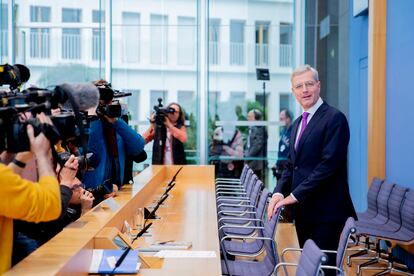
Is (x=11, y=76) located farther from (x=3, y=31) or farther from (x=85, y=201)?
(x=3, y=31)

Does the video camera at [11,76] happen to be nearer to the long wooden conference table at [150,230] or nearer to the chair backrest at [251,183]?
the long wooden conference table at [150,230]

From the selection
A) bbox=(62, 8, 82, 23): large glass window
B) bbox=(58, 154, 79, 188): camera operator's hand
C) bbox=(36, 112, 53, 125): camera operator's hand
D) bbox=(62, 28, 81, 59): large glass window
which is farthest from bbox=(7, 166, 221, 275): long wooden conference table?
bbox=(62, 8, 82, 23): large glass window

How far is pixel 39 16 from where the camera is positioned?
27.9 feet

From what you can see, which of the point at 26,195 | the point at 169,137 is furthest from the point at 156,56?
the point at 26,195

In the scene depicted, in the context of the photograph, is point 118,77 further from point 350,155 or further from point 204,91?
point 350,155

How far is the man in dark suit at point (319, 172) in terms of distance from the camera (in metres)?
3.49

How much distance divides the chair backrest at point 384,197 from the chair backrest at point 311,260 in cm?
326

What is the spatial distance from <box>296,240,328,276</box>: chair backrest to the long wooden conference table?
1.15 feet

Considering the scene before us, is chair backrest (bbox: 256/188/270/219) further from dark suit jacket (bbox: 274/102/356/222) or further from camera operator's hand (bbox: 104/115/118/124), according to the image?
camera operator's hand (bbox: 104/115/118/124)

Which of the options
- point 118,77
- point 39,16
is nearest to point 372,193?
point 118,77

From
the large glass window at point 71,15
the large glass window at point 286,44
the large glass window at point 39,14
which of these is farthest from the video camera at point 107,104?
the large glass window at point 39,14

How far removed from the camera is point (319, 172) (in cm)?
348

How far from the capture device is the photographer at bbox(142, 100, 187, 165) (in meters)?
7.11

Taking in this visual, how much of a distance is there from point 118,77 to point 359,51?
307 centimetres
